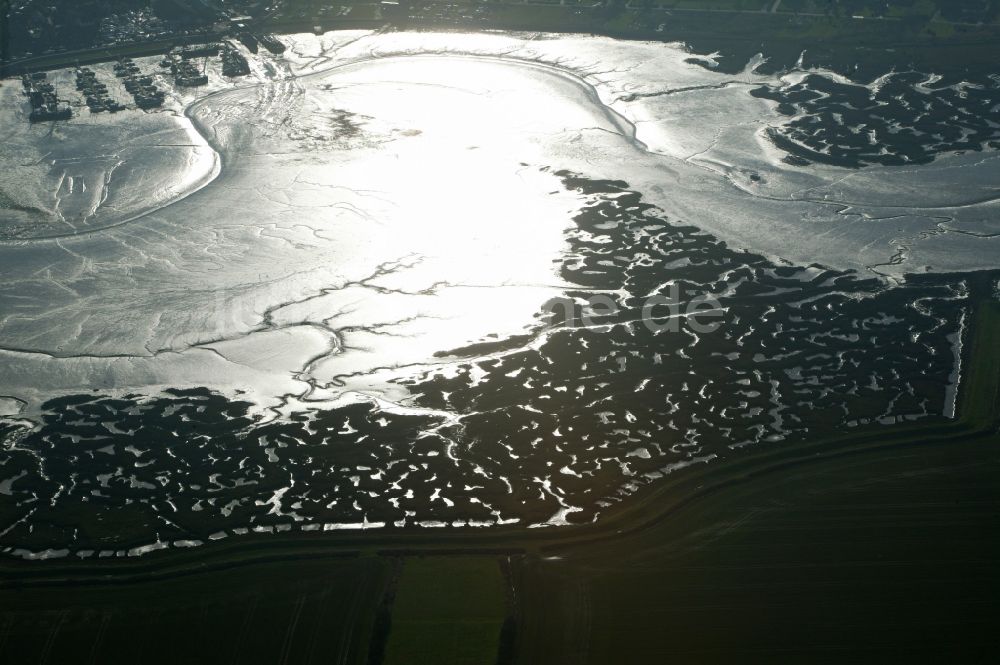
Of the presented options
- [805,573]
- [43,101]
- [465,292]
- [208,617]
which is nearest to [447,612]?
[208,617]

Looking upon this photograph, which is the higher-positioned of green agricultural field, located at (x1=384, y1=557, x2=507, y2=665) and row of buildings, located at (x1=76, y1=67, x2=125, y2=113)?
row of buildings, located at (x1=76, y1=67, x2=125, y2=113)

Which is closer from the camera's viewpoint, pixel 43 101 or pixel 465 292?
pixel 465 292

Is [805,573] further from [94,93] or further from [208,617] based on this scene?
[94,93]

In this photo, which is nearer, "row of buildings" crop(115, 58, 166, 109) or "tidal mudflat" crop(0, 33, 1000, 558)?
"tidal mudflat" crop(0, 33, 1000, 558)

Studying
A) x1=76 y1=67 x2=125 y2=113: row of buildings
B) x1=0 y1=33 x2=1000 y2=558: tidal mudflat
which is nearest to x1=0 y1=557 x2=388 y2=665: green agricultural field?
x1=0 y1=33 x2=1000 y2=558: tidal mudflat

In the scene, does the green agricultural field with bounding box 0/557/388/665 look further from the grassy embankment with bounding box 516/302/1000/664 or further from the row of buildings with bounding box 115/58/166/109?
the row of buildings with bounding box 115/58/166/109

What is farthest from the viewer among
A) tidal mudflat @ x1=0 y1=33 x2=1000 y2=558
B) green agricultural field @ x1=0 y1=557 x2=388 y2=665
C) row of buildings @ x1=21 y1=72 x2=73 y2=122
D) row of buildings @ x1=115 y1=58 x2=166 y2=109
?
row of buildings @ x1=115 y1=58 x2=166 y2=109

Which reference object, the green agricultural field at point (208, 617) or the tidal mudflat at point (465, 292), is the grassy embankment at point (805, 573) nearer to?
the tidal mudflat at point (465, 292)

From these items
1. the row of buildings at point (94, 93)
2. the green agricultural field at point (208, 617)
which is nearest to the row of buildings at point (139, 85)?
the row of buildings at point (94, 93)

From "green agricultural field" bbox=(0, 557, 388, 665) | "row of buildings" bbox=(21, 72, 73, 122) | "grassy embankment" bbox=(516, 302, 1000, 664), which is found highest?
"row of buildings" bbox=(21, 72, 73, 122)
